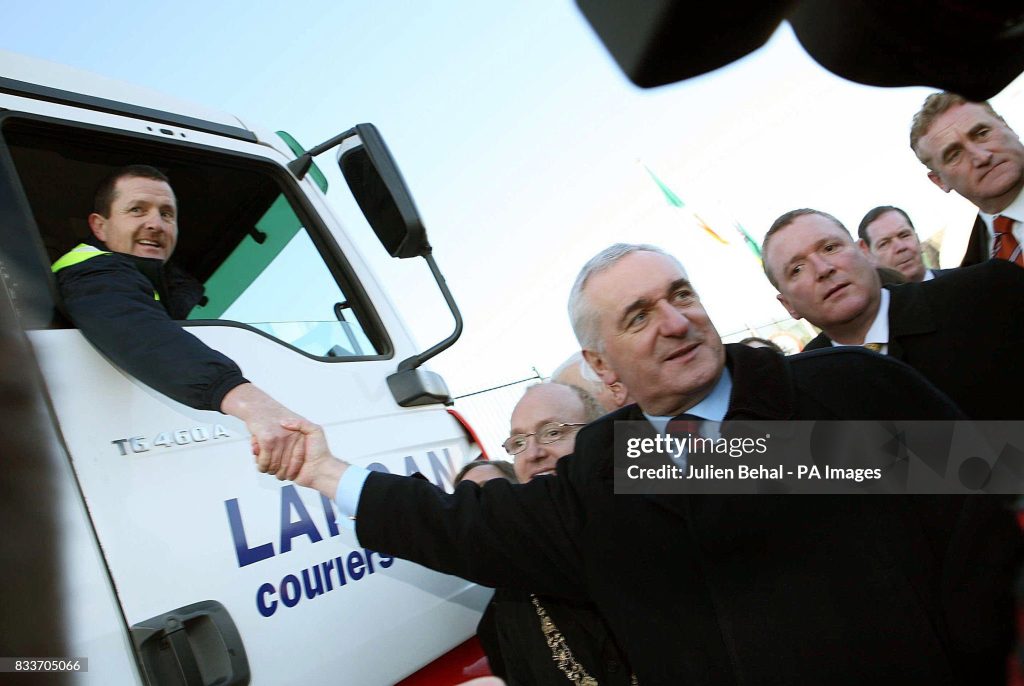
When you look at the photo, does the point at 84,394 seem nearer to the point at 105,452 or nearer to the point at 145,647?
the point at 105,452

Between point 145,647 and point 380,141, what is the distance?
4.81 feet

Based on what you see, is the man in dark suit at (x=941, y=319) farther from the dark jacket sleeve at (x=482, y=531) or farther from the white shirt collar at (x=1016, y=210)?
the dark jacket sleeve at (x=482, y=531)

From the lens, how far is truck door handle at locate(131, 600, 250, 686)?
1.52 m

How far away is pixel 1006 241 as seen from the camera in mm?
2900

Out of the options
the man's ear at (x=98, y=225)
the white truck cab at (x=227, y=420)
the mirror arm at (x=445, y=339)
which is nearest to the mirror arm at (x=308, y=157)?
the white truck cab at (x=227, y=420)

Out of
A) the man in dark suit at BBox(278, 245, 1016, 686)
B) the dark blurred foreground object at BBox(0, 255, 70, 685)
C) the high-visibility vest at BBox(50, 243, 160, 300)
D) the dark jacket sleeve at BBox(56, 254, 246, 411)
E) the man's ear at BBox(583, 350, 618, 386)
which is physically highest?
the high-visibility vest at BBox(50, 243, 160, 300)

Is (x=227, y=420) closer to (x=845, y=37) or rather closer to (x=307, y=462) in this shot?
(x=307, y=462)

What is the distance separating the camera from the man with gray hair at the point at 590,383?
2641 mm

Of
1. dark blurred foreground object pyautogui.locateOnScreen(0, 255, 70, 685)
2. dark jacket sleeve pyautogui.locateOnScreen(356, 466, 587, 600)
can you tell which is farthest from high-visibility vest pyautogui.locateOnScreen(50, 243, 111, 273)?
dark blurred foreground object pyautogui.locateOnScreen(0, 255, 70, 685)

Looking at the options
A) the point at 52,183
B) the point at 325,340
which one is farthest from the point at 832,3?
the point at 52,183

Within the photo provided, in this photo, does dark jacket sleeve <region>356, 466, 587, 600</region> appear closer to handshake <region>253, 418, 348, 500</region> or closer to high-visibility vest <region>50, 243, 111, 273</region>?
handshake <region>253, 418, 348, 500</region>

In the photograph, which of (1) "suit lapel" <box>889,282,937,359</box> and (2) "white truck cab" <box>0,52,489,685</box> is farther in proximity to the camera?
(1) "suit lapel" <box>889,282,937,359</box>

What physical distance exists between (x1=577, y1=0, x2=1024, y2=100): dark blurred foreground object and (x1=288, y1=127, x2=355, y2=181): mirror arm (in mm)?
1705

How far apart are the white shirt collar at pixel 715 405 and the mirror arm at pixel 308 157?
1284mm
